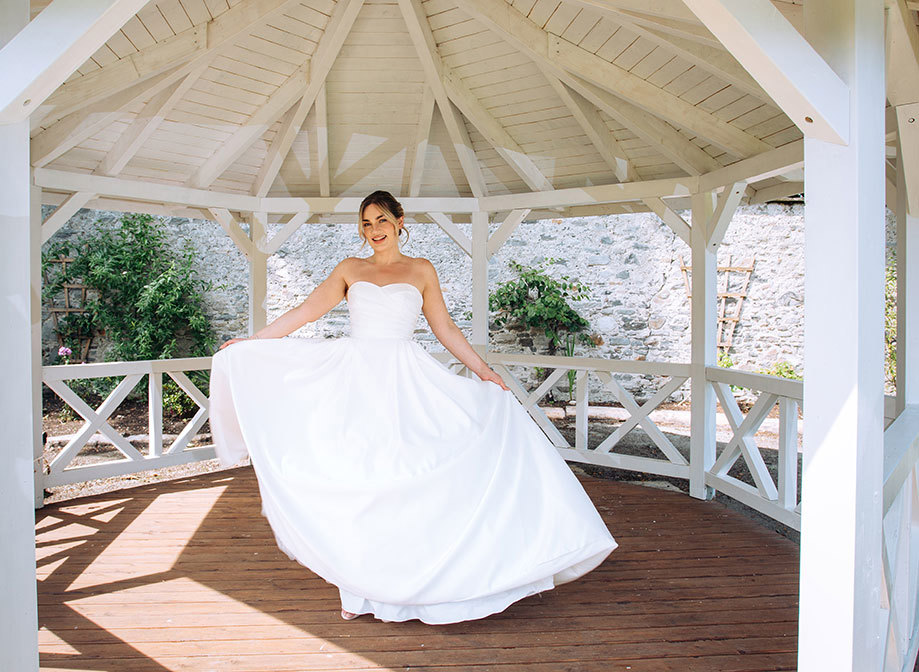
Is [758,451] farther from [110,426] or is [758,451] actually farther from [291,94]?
[110,426]

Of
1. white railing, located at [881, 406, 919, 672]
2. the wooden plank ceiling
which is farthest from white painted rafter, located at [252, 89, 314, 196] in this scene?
white railing, located at [881, 406, 919, 672]

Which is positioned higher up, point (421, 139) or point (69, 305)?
point (421, 139)

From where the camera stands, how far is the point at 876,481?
1.72 meters

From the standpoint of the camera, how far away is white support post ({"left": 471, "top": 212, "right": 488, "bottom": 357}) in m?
6.00

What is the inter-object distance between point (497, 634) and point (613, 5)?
282cm

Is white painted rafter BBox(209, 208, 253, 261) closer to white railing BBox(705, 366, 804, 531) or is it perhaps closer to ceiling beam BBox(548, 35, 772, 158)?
ceiling beam BBox(548, 35, 772, 158)

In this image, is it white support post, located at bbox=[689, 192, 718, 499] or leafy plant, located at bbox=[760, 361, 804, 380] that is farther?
leafy plant, located at bbox=[760, 361, 804, 380]

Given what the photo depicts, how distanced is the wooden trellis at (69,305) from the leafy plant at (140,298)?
77mm

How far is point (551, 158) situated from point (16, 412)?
4.59m

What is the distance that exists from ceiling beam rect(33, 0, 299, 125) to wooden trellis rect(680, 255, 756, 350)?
6859mm

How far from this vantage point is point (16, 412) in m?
1.53

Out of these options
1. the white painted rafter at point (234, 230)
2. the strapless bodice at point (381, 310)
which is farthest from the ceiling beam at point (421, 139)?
the strapless bodice at point (381, 310)

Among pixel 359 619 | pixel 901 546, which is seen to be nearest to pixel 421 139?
pixel 359 619

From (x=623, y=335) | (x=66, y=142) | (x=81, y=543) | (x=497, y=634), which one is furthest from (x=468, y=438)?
(x=623, y=335)
